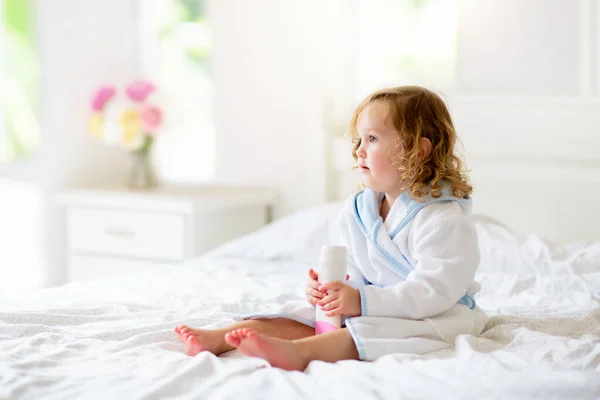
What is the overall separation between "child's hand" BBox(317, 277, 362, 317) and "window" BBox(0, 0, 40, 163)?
2.12 m

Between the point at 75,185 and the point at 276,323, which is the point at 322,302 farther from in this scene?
the point at 75,185

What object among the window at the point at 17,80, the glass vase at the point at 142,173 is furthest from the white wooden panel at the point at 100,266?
the window at the point at 17,80

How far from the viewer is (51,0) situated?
11.0ft

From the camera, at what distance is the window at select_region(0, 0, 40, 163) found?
3314 millimetres

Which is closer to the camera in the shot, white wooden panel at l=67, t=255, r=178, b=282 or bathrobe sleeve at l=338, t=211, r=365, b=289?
bathrobe sleeve at l=338, t=211, r=365, b=289

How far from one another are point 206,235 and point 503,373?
190 centimetres

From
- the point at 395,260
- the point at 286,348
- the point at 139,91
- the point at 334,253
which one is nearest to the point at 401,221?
the point at 395,260

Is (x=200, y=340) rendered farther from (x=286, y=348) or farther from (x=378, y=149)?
(x=378, y=149)

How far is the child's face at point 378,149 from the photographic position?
173cm

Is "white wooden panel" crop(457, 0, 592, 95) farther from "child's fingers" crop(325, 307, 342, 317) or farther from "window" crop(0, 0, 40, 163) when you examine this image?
"window" crop(0, 0, 40, 163)

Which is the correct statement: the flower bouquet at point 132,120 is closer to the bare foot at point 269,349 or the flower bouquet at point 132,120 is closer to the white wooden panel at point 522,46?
the white wooden panel at point 522,46

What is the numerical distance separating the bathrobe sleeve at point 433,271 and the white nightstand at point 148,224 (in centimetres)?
148

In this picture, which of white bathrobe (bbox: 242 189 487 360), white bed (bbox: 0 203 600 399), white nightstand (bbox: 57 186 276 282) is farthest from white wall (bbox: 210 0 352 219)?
white bathrobe (bbox: 242 189 487 360)

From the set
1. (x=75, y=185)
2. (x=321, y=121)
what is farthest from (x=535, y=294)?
(x=75, y=185)
